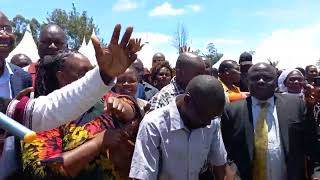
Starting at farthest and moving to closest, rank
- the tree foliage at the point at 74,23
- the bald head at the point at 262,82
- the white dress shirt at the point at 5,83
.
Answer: the tree foliage at the point at 74,23 → the bald head at the point at 262,82 → the white dress shirt at the point at 5,83

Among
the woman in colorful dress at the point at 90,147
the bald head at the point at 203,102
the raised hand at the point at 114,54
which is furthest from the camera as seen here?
the bald head at the point at 203,102

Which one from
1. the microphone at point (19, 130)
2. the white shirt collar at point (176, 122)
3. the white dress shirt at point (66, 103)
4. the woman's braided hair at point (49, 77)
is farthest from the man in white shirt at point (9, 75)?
the microphone at point (19, 130)

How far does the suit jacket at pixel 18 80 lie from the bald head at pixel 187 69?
1.28 meters

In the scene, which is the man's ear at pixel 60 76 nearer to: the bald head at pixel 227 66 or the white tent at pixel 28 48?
the bald head at pixel 227 66

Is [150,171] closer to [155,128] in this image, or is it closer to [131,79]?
[155,128]

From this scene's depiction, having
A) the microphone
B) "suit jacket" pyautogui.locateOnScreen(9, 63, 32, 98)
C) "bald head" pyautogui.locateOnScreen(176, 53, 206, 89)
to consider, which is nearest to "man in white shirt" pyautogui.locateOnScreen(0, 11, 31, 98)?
"suit jacket" pyautogui.locateOnScreen(9, 63, 32, 98)

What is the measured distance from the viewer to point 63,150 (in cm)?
232

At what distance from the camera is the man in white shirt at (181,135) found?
2668 mm

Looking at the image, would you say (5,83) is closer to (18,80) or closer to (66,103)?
(18,80)

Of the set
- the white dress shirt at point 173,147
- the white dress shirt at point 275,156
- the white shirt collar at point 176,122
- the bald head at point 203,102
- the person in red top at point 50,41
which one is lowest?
the white dress shirt at point 275,156

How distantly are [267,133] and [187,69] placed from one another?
0.85 m

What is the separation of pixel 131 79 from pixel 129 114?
6.36ft

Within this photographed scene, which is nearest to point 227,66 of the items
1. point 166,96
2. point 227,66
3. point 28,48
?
point 227,66

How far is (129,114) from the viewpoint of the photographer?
241 centimetres
